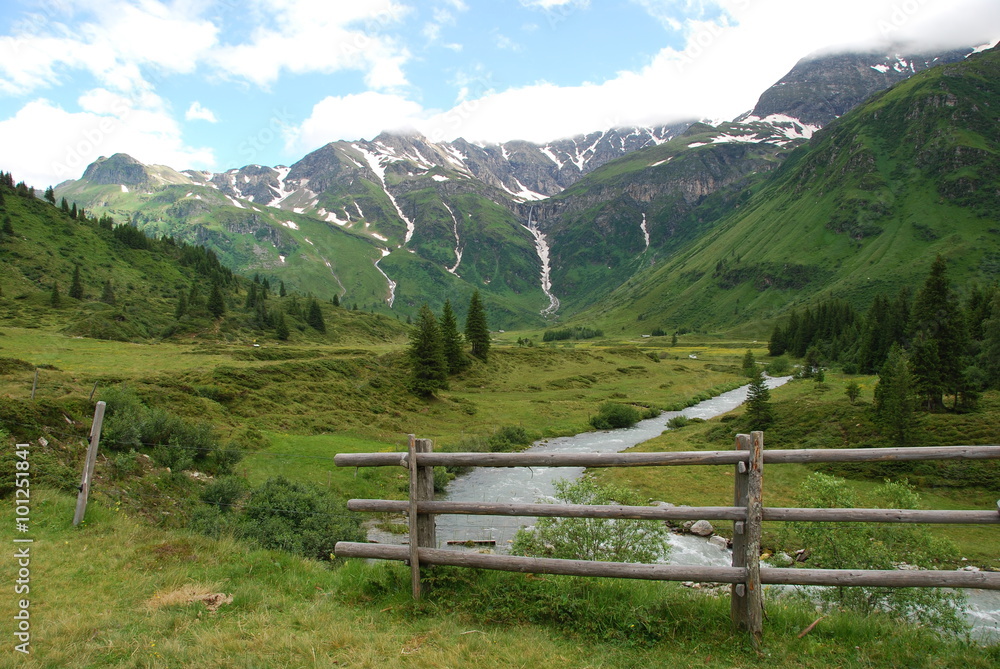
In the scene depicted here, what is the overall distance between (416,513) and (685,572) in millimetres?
4481

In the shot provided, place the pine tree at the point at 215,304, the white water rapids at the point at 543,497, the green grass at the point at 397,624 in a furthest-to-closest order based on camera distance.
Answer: the pine tree at the point at 215,304 < the white water rapids at the point at 543,497 < the green grass at the point at 397,624

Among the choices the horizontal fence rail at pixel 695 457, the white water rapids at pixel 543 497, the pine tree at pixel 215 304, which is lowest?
the white water rapids at pixel 543 497

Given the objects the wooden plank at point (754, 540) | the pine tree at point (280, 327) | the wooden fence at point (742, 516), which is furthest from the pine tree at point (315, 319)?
the wooden plank at point (754, 540)

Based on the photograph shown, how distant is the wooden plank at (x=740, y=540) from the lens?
23.8 ft

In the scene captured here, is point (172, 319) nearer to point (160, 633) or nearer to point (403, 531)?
point (403, 531)

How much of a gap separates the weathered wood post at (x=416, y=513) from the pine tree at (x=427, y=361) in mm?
46853

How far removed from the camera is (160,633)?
7.16 m

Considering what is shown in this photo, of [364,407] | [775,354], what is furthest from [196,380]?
[775,354]

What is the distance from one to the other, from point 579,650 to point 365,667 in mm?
2916

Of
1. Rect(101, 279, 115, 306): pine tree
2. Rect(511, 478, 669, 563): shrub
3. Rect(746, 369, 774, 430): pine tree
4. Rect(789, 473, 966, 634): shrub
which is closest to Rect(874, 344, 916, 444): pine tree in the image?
Rect(746, 369, 774, 430): pine tree

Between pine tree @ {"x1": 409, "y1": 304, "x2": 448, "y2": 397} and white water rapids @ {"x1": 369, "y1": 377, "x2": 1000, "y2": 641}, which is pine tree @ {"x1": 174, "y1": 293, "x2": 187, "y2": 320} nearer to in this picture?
pine tree @ {"x1": 409, "y1": 304, "x2": 448, "y2": 397}

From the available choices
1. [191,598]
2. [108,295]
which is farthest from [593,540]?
[108,295]
